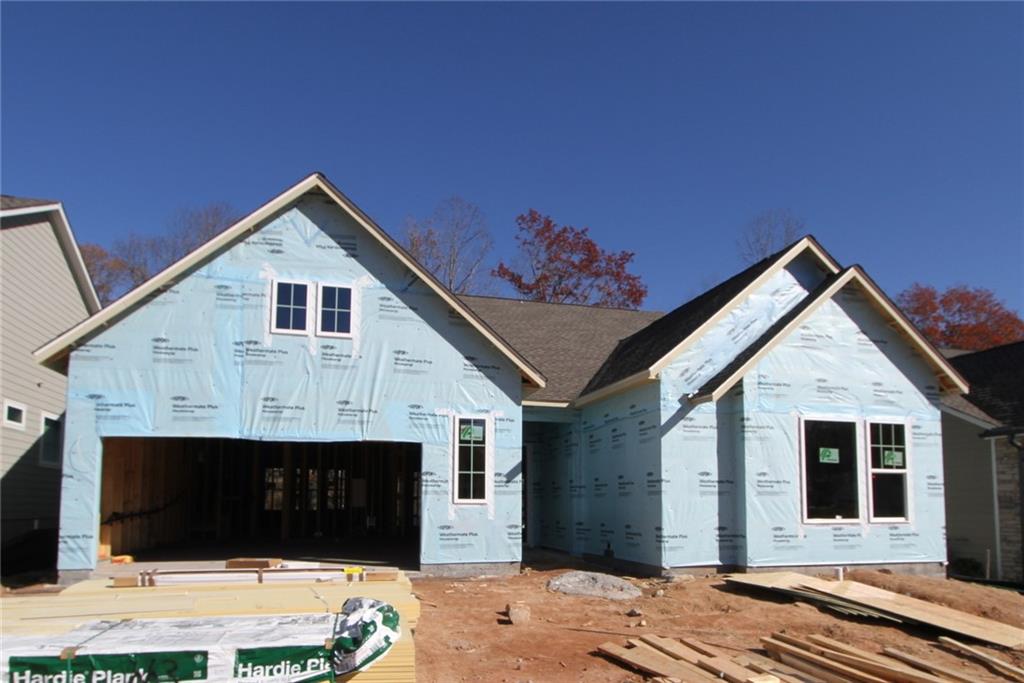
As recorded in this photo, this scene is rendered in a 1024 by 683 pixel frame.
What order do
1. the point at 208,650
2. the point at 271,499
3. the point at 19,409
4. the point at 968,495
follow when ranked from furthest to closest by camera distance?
the point at 271,499, the point at 968,495, the point at 19,409, the point at 208,650

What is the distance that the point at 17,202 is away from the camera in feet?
56.5

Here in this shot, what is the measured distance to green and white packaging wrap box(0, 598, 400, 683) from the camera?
6.34 meters

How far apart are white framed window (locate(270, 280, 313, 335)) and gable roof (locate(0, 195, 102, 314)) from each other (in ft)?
20.4

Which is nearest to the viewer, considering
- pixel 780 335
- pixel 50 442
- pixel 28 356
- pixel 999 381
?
pixel 780 335

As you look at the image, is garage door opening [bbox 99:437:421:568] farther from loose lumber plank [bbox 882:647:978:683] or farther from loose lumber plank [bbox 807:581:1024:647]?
loose lumber plank [bbox 882:647:978:683]

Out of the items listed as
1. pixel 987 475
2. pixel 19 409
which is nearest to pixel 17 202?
pixel 19 409

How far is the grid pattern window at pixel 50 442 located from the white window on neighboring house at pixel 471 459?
9.54 meters

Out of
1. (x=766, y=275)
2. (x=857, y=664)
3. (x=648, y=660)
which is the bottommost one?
(x=648, y=660)

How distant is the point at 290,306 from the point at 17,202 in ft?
23.9

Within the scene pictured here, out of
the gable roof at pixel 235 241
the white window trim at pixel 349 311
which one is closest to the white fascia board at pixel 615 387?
the gable roof at pixel 235 241

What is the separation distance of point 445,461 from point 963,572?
1168 centimetres

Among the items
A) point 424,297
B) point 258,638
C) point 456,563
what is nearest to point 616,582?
point 456,563

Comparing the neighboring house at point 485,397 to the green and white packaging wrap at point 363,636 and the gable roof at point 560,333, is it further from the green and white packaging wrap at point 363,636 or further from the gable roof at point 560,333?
the green and white packaging wrap at point 363,636

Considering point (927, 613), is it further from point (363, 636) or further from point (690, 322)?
point (363, 636)
